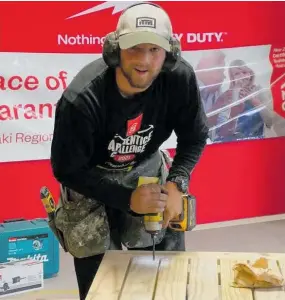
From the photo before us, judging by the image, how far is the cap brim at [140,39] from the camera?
187 centimetres

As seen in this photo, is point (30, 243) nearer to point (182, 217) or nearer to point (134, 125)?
point (182, 217)

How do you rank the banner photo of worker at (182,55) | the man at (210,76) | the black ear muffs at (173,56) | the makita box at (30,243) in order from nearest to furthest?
the black ear muffs at (173,56) < the makita box at (30,243) < the banner photo of worker at (182,55) < the man at (210,76)

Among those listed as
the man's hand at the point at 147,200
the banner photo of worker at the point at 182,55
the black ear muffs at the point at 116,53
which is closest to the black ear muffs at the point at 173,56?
the black ear muffs at the point at 116,53

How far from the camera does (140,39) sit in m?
1.86

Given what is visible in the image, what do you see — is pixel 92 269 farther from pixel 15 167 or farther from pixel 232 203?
pixel 232 203

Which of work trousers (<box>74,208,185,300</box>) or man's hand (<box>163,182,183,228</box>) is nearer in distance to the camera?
man's hand (<box>163,182,183,228</box>)

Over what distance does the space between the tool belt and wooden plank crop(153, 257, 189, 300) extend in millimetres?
154

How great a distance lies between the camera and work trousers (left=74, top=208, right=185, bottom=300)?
2.33 metres

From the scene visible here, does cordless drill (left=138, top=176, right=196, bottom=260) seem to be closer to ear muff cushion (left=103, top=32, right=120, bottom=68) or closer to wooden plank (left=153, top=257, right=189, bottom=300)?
wooden plank (left=153, top=257, right=189, bottom=300)

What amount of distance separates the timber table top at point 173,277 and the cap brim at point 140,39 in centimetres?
76

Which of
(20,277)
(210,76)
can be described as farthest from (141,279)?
(210,76)

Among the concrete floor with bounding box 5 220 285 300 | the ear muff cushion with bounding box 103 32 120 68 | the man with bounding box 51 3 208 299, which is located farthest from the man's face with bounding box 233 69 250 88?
the ear muff cushion with bounding box 103 32 120 68

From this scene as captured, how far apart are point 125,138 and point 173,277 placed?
498 mm

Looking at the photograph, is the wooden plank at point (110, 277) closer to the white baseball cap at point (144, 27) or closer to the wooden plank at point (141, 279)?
the wooden plank at point (141, 279)
